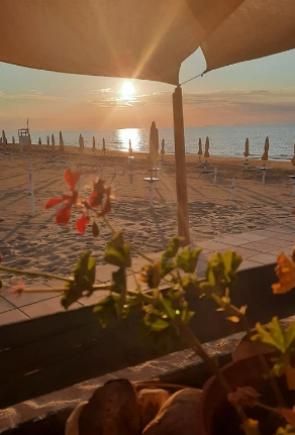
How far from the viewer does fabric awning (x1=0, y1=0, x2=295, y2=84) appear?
346cm

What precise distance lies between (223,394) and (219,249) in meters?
4.39

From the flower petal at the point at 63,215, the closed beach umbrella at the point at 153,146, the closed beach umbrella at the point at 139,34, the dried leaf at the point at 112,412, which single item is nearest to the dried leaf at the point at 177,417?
the dried leaf at the point at 112,412

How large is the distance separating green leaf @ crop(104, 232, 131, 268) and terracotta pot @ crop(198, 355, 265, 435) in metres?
0.40

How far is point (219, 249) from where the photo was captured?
5.32 m

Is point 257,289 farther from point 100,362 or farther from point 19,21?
point 19,21

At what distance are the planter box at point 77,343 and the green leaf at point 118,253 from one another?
150cm

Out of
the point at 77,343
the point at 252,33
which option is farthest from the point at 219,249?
the point at 77,343

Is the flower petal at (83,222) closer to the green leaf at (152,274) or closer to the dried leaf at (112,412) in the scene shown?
the green leaf at (152,274)

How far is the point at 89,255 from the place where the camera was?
28.7 inches

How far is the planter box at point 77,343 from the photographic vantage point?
7.85 feet

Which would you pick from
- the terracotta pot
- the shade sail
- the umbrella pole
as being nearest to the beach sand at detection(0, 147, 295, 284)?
the terracotta pot

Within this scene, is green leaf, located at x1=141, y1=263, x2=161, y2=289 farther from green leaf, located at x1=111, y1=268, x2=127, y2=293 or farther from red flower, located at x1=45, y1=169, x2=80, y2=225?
red flower, located at x1=45, y1=169, x2=80, y2=225

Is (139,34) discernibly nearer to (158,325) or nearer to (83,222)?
(83,222)

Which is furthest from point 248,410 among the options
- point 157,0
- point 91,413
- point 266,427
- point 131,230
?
point 131,230
